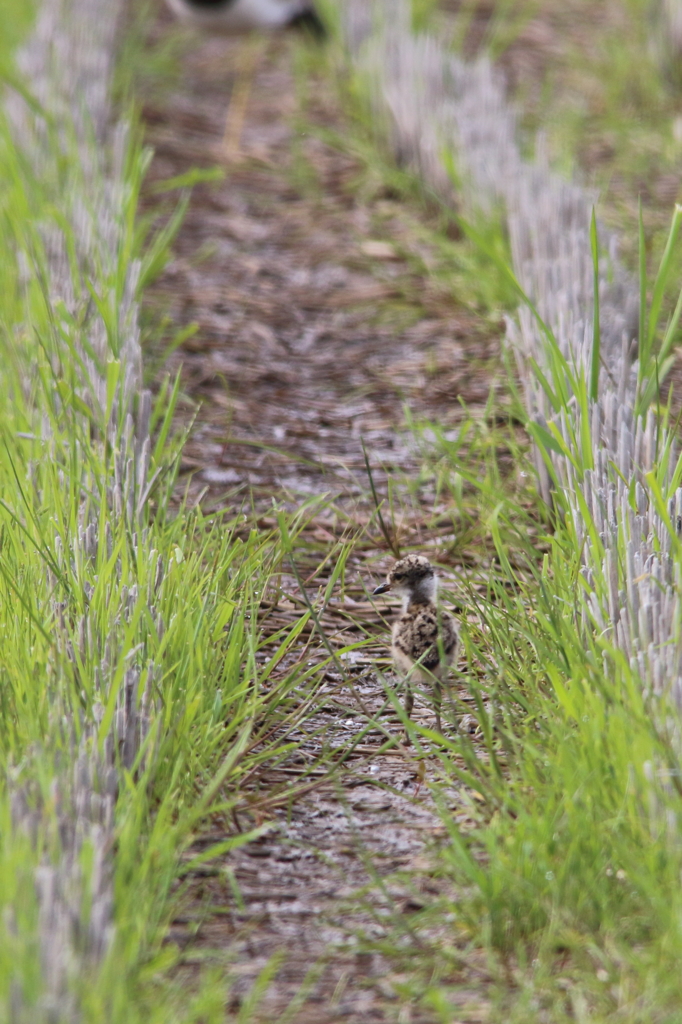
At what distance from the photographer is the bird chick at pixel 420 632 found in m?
2.76

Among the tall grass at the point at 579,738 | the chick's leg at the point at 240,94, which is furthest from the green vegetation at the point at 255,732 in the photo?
the chick's leg at the point at 240,94

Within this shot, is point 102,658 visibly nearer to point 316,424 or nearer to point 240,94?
point 316,424

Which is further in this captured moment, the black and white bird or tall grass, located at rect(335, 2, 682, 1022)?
the black and white bird

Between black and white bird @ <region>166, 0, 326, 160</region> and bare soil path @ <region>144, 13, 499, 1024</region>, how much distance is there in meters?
0.13

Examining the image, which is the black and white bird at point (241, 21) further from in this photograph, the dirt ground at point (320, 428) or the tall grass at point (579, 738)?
the tall grass at point (579, 738)

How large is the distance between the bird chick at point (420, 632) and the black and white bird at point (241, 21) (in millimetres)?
4307

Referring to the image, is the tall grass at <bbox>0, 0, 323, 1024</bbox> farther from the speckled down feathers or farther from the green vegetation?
the speckled down feathers

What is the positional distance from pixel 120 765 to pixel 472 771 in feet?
2.27

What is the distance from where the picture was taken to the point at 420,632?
2797 millimetres

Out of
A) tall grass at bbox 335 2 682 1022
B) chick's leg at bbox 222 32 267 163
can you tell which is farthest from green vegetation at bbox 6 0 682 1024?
chick's leg at bbox 222 32 267 163

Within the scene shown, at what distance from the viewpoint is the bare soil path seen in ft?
7.18

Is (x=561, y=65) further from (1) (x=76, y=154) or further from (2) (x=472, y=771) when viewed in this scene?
(2) (x=472, y=771)

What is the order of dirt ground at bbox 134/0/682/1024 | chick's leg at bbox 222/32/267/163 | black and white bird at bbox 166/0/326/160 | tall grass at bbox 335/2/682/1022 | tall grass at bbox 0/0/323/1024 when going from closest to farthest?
tall grass at bbox 0/0/323/1024, tall grass at bbox 335/2/682/1022, dirt ground at bbox 134/0/682/1024, chick's leg at bbox 222/32/267/163, black and white bird at bbox 166/0/326/160

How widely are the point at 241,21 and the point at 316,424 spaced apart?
403 cm
